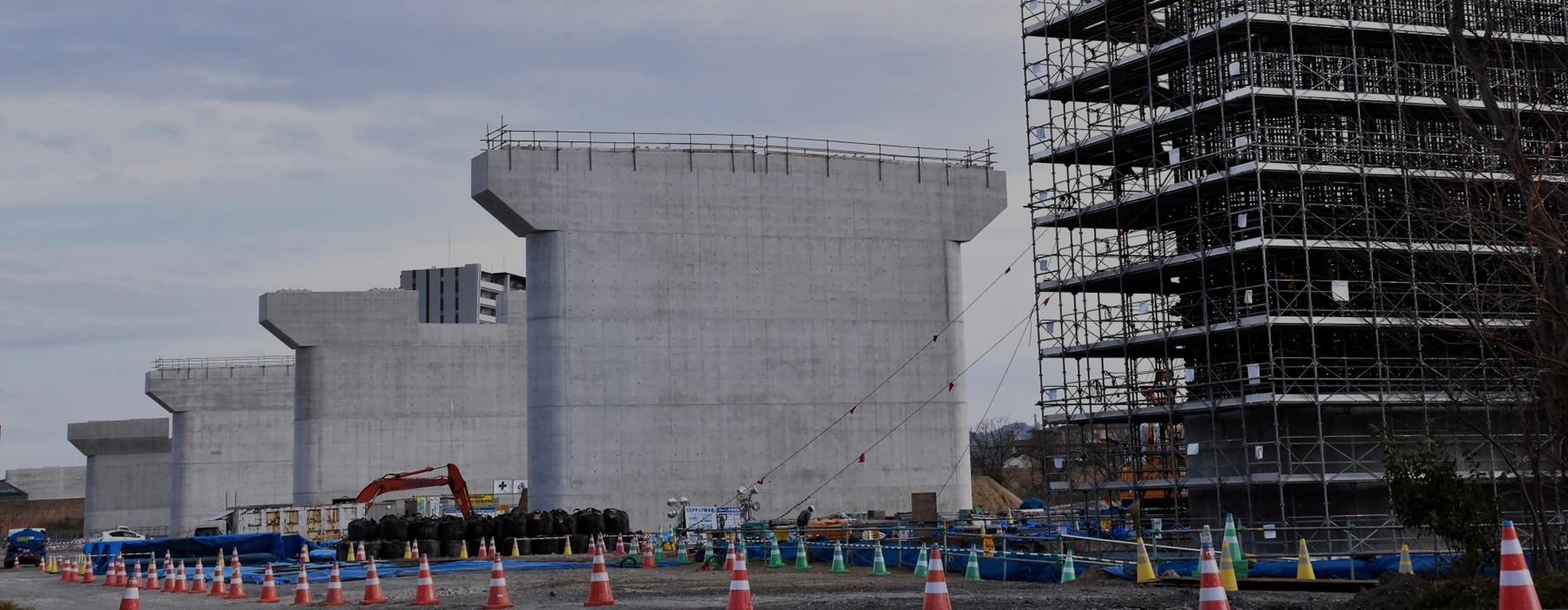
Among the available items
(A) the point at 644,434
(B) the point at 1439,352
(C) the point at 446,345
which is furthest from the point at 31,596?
(C) the point at 446,345

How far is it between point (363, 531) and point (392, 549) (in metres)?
2.05

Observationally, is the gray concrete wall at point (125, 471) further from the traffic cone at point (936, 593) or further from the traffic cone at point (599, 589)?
the traffic cone at point (936, 593)

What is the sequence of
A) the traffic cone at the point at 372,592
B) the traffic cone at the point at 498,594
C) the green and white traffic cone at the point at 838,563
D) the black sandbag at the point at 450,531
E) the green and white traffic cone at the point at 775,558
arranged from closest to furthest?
1. the traffic cone at the point at 498,594
2. the traffic cone at the point at 372,592
3. the green and white traffic cone at the point at 838,563
4. the green and white traffic cone at the point at 775,558
5. the black sandbag at the point at 450,531

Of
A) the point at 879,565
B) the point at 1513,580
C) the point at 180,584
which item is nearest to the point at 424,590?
the point at 180,584

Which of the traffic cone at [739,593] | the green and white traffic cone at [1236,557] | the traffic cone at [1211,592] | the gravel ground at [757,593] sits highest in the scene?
the traffic cone at [1211,592]

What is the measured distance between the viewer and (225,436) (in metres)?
87.6

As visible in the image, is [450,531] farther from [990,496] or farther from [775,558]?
[990,496]

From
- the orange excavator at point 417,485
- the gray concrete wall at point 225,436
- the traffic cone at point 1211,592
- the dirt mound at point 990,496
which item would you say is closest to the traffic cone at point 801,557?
the traffic cone at point 1211,592

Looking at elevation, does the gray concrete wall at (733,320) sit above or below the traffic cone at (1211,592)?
above

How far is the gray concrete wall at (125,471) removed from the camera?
336 feet

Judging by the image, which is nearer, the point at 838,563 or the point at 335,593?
the point at 335,593

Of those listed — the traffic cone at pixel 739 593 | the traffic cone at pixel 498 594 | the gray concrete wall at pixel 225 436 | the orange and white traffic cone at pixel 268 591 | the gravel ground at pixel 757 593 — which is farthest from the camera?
the gray concrete wall at pixel 225 436

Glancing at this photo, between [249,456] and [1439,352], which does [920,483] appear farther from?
[249,456]

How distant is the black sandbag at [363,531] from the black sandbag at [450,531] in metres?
2.00
